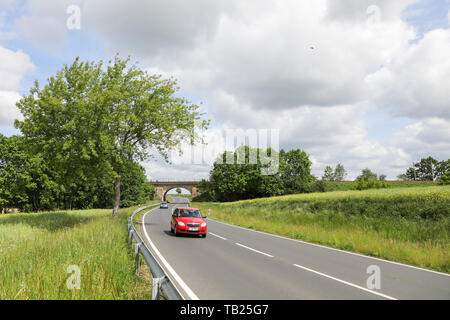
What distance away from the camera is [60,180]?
18.8 metres

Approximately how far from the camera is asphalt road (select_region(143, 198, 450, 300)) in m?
5.57

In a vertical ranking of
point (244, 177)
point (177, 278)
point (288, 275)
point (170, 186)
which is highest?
point (244, 177)

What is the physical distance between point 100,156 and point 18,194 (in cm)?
3535

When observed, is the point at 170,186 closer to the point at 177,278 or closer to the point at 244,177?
the point at 244,177

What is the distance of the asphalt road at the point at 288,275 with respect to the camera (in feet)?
18.3

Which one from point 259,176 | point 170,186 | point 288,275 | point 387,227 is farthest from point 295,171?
point 288,275

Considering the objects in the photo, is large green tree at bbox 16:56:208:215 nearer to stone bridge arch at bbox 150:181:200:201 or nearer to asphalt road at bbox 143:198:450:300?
asphalt road at bbox 143:198:450:300

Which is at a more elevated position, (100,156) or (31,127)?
(31,127)

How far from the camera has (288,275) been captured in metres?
6.98

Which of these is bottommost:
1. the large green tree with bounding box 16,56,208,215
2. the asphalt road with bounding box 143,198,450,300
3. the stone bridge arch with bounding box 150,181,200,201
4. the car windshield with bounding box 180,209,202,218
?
the stone bridge arch with bounding box 150,181,200,201

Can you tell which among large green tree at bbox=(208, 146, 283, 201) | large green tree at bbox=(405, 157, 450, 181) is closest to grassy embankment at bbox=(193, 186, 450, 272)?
large green tree at bbox=(208, 146, 283, 201)
